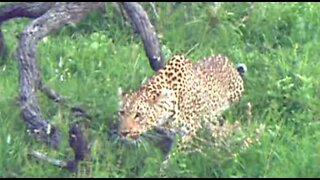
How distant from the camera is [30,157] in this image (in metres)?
6.17

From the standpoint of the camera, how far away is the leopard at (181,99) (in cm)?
616

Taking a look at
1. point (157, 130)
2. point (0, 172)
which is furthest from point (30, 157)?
point (157, 130)

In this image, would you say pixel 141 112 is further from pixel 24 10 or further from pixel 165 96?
pixel 24 10

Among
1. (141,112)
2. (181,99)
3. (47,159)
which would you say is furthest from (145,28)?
(47,159)

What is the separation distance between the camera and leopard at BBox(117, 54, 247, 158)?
6.16m

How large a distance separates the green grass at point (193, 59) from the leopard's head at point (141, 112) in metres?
0.13

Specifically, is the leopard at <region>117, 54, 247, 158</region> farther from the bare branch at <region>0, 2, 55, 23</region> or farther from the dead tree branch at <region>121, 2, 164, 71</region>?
the bare branch at <region>0, 2, 55, 23</region>

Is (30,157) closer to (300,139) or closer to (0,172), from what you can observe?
(0,172)

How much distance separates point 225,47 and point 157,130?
1.44 metres

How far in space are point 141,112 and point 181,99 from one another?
437 millimetres

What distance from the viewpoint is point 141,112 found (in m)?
6.16

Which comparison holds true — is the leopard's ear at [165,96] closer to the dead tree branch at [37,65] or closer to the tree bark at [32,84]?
the dead tree branch at [37,65]

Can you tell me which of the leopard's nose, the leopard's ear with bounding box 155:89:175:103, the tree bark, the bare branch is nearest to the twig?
the tree bark

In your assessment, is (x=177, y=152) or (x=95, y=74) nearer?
(x=177, y=152)
